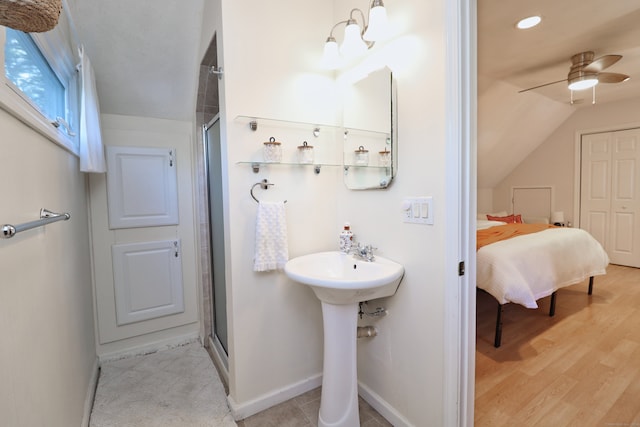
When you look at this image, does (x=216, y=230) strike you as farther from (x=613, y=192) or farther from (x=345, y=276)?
(x=613, y=192)

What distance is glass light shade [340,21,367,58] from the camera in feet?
5.10

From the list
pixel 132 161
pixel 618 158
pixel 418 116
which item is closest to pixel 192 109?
pixel 132 161

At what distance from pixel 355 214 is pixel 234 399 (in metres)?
1.30

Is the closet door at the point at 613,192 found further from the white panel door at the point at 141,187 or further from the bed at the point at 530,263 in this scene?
the white panel door at the point at 141,187

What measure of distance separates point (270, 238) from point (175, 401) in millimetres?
1212

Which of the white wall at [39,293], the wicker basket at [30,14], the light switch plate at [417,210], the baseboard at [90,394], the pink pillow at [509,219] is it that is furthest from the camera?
the pink pillow at [509,219]

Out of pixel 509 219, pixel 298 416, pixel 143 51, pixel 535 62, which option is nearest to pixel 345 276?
pixel 298 416

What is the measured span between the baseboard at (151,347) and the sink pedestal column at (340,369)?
1567 millimetres

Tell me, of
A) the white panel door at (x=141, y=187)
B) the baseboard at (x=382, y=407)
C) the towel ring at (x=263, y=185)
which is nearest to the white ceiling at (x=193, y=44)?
the white panel door at (x=141, y=187)

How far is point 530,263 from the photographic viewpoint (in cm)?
246

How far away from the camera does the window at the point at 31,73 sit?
1.08 metres

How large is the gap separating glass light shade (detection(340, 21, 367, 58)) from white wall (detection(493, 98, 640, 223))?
16.5 ft

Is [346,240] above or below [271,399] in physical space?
above

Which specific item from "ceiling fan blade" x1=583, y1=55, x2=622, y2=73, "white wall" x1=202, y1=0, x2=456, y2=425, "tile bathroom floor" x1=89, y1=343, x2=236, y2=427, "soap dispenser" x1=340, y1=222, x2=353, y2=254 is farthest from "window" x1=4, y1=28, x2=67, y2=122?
"ceiling fan blade" x1=583, y1=55, x2=622, y2=73
